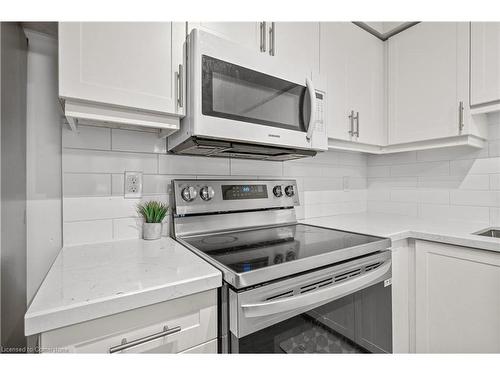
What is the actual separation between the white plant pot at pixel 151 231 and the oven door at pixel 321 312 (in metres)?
0.59

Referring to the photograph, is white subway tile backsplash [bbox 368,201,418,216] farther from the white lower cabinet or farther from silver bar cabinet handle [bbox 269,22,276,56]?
the white lower cabinet

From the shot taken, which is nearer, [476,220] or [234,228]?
[234,228]

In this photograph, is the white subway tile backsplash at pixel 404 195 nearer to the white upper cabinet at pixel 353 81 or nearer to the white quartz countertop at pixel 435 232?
the white quartz countertop at pixel 435 232

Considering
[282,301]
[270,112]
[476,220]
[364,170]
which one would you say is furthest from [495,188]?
[282,301]

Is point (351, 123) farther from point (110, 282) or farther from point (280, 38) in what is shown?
point (110, 282)

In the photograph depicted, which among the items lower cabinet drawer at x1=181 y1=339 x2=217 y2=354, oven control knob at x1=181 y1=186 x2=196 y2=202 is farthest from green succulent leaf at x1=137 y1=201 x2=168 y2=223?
lower cabinet drawer at x1=181 y1=339 x2=217 y2=354

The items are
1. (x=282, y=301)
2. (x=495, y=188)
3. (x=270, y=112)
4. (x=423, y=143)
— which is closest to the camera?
(x=282, y=301)

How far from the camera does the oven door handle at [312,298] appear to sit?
71 cm

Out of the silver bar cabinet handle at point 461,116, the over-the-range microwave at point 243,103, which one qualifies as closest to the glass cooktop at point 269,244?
the over-the-range microwave at point 243,103

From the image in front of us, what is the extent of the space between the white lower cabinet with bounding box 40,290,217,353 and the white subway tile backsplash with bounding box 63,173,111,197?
68cm

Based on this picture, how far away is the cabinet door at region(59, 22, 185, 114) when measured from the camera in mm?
813

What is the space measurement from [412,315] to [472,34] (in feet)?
5.16

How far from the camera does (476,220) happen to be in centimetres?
158
